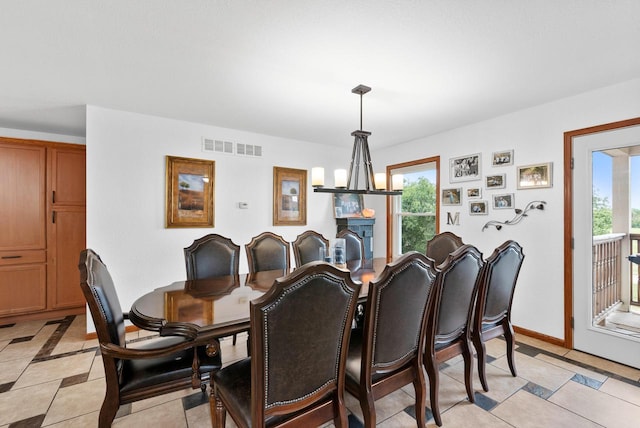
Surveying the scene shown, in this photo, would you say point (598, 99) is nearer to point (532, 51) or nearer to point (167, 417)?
point (532, 51)

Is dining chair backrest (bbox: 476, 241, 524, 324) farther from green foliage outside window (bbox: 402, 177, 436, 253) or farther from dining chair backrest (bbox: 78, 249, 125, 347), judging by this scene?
dining chair backrest (bbox: 78, 249, 125, 347)

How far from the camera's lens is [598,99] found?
9.00 ft

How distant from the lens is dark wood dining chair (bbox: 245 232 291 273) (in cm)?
303

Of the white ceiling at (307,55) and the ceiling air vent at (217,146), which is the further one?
the ceiling air vent at (217,146)

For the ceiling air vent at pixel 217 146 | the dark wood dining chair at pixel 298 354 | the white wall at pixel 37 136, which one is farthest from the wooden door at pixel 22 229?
the dark wood dining chair at pixel 298 354

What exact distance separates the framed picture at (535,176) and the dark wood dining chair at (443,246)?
101cm

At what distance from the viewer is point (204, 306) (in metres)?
1.76

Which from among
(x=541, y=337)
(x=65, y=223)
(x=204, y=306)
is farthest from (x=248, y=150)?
(x=541, y=337)

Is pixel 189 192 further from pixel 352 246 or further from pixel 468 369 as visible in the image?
pixel 468 369

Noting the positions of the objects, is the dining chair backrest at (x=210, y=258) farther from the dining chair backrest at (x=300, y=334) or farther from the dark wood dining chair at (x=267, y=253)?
the dining chair backrest at (x=300, y=334)

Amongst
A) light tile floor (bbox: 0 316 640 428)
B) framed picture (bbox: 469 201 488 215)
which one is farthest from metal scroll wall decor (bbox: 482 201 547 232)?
light tile floor (bbox: 0 316 640 428)

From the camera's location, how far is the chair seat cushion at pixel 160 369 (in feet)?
5.07

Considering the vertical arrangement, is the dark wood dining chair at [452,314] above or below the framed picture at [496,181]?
below

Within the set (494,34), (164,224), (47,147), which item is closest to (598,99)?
(494,34)
